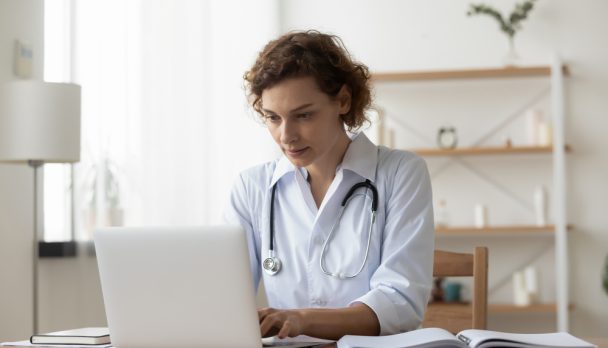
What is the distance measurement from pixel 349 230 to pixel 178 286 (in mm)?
621

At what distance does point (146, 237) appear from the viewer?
141 cm

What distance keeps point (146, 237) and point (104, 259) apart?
0.09 metres

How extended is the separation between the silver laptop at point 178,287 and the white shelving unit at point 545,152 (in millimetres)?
3284

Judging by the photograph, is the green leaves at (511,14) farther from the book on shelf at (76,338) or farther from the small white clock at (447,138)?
the book on shelf at (76,338)

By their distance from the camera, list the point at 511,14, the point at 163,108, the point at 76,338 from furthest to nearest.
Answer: the point at 511,14 → the point at 163,108 → the point at 76,338

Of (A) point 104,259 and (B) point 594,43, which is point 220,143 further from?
(A) point 104,259

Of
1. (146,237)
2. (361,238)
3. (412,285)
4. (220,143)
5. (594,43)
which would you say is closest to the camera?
(146,237)

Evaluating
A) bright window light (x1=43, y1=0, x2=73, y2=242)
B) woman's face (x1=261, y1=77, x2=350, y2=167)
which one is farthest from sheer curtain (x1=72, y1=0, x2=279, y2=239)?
woman's face (x1=261, y1=77, x2=350, y2=167)

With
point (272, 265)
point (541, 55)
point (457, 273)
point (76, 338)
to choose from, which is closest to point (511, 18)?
point (541, 55)

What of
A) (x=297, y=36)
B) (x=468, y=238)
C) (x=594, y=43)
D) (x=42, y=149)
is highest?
(x=594, y=43)

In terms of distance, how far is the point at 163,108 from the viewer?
4.00m

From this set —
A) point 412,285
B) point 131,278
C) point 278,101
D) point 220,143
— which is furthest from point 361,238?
point 220,143

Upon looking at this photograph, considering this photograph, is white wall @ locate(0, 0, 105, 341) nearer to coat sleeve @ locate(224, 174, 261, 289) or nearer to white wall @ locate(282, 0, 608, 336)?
coat sleeve @ locate(224, 174, 261, 289)

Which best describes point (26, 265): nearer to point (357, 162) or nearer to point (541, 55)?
point (357, 162)
